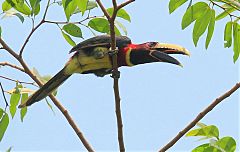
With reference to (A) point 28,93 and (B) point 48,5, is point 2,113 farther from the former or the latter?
(B) point 48,5

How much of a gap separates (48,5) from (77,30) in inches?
7.5

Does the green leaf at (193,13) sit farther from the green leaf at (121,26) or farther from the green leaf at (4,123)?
the green leaf at (4,123)

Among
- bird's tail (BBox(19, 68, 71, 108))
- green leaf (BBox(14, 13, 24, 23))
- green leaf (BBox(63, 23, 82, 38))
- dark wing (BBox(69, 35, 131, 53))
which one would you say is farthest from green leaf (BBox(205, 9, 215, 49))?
bird's tail (BBox(19, 68, 71, 108))

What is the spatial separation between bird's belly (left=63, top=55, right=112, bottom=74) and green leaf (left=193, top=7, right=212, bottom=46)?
28.2 inches

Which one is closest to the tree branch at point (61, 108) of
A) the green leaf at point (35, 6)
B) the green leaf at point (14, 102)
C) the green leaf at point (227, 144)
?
the green leaf at point (14, 102)

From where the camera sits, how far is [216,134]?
1.92 metres

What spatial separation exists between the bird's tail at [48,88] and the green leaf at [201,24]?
2.96 ft

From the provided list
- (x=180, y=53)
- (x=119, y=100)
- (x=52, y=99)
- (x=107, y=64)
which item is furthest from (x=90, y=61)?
(x=119, y=100)

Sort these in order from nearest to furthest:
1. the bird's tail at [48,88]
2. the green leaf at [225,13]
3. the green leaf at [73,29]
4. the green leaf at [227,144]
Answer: the green leaf at [227,144] → the green leaf at [225,13] → the green leaf at [73,29] → the bird's tail at [48,88]

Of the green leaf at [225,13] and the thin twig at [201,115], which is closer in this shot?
the thin twig at [201,115]

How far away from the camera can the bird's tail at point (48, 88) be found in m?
2.55

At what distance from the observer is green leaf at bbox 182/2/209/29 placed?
2.04 meters

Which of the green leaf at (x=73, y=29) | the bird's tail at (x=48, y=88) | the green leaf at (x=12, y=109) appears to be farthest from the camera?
the bird's tail at (x=48, y=88)

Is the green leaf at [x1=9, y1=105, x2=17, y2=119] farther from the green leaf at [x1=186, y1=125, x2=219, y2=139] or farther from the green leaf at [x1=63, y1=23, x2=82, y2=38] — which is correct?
the green leaf at [x1=186, y1=125, x2=219, y2=139]
